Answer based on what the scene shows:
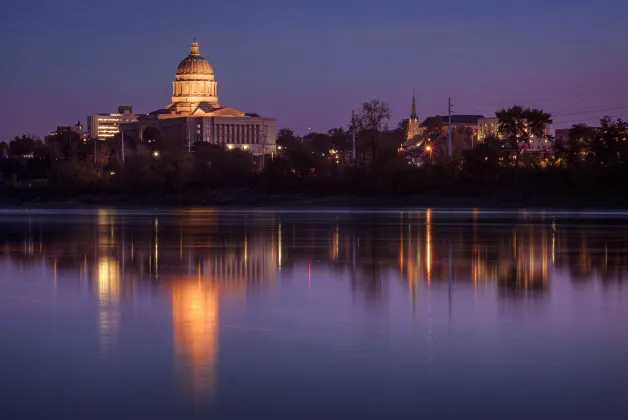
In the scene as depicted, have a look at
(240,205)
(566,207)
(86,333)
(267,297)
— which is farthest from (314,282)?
(240,205)

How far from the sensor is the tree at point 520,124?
87.2 m

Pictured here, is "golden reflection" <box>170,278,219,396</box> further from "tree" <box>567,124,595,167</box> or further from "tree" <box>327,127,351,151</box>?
"tree" <box>327,127,351,151</box>

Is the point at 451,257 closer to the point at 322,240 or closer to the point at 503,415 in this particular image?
the point at 322,240

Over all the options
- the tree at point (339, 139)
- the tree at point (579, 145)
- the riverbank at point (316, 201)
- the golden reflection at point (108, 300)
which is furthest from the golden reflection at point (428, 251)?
the tree at point (339, 139)

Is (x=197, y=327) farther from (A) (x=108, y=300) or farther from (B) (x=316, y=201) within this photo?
(B) (x=316, y=201)

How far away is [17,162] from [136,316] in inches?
5066

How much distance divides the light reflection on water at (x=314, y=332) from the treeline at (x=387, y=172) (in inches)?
1873

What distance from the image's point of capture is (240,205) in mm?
83062

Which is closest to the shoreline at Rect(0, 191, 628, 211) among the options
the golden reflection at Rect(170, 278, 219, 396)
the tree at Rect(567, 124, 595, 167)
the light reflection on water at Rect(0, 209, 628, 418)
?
the tree at Rect(567, 124, 595, 167)

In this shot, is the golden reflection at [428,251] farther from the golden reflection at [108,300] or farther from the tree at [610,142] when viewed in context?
the tree at [610,142]

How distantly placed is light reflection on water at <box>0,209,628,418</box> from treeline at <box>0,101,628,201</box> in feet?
156

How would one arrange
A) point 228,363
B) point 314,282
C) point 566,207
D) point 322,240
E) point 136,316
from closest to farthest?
point 228,363, point 136,316, point 314,282, point 322,240, point 566,207

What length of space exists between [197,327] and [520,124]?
75068mm

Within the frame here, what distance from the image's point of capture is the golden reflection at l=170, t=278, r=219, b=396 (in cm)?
1229
